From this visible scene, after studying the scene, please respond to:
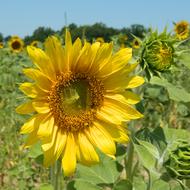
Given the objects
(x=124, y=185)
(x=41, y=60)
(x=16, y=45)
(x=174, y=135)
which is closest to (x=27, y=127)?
(x=41, y=60)

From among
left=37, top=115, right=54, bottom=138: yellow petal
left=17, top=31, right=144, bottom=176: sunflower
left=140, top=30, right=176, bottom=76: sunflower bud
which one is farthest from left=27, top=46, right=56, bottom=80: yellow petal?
left=140, top=30, right=176, bottom=76: sunflower bud

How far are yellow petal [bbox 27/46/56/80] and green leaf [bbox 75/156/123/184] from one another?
297mm

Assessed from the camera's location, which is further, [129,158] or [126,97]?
[129,158]

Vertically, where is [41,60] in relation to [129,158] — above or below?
above

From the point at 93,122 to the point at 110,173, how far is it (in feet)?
0.46

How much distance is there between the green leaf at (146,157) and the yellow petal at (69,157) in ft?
0.54

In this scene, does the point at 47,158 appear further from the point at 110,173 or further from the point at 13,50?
the point at 13,50

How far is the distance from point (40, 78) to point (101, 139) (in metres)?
0.22

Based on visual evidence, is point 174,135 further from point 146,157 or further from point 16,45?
point 16,45

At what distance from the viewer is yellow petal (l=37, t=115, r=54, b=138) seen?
3.79 ft

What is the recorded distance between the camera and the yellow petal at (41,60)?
1.10 meters

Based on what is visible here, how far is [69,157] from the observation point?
1.20 metres

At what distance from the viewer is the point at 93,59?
3.99 feet

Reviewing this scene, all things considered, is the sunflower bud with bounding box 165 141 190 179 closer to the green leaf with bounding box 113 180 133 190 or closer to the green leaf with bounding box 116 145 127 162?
the green leaf with bounding box 113 180 133 190
